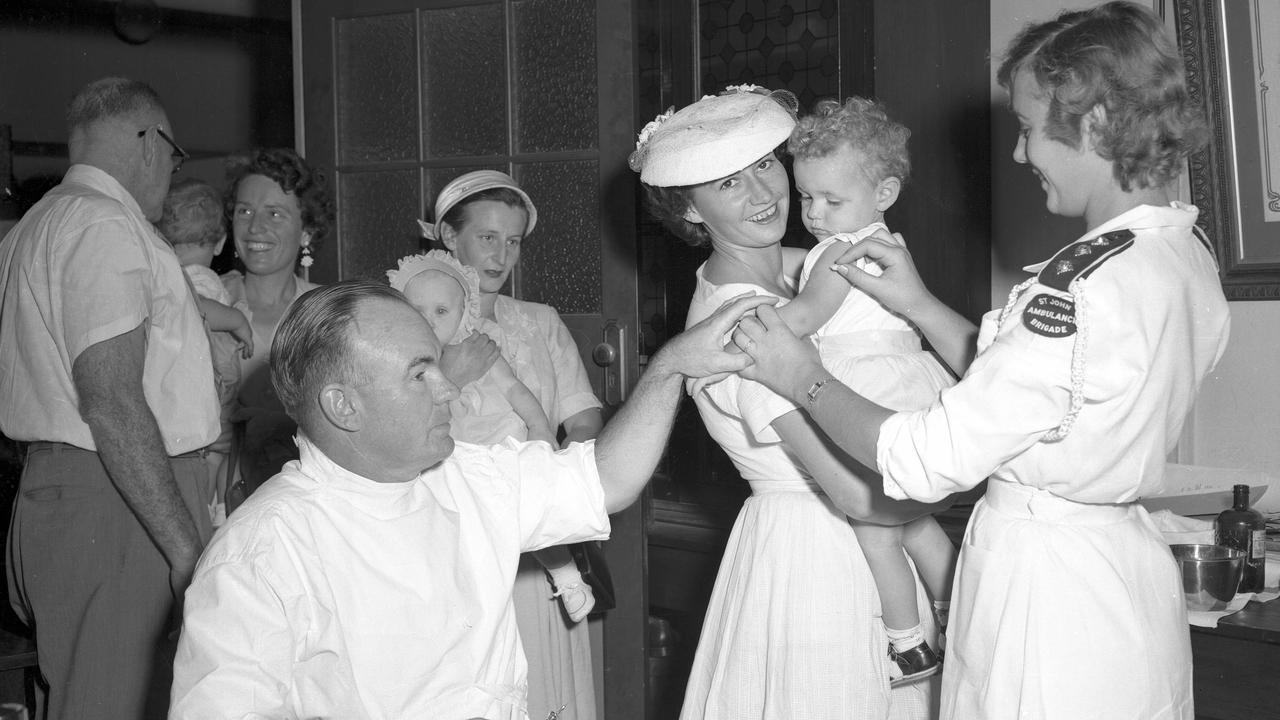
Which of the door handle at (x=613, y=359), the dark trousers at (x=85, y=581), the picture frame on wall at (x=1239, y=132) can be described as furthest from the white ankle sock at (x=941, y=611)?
the dark trousers at (x=85, y=581)

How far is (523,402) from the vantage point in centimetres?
326

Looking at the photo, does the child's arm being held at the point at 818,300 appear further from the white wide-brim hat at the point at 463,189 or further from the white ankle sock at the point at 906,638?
the white wide-brim hat at the point at 463,189

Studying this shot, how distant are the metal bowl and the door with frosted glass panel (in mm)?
1805

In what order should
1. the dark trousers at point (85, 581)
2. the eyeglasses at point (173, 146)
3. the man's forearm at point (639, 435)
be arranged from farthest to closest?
the eyeglasses at point (173, 146)
the dark trousers at point (85, 581)
the man's forearm at point (639, 435)

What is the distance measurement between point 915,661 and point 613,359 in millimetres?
1805

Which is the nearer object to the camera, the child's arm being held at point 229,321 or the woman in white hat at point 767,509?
the woman in white hat at point 767,509

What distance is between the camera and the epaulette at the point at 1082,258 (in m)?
1.75

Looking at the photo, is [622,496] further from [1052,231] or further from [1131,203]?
[1052,231]

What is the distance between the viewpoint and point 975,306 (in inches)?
142

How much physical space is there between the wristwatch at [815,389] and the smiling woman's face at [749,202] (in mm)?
539

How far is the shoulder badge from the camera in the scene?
1715 mm

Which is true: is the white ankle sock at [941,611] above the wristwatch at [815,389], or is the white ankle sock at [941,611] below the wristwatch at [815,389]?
below

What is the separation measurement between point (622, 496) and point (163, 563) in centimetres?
144

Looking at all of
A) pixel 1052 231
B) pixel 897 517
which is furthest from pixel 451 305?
pixel 1052 231
